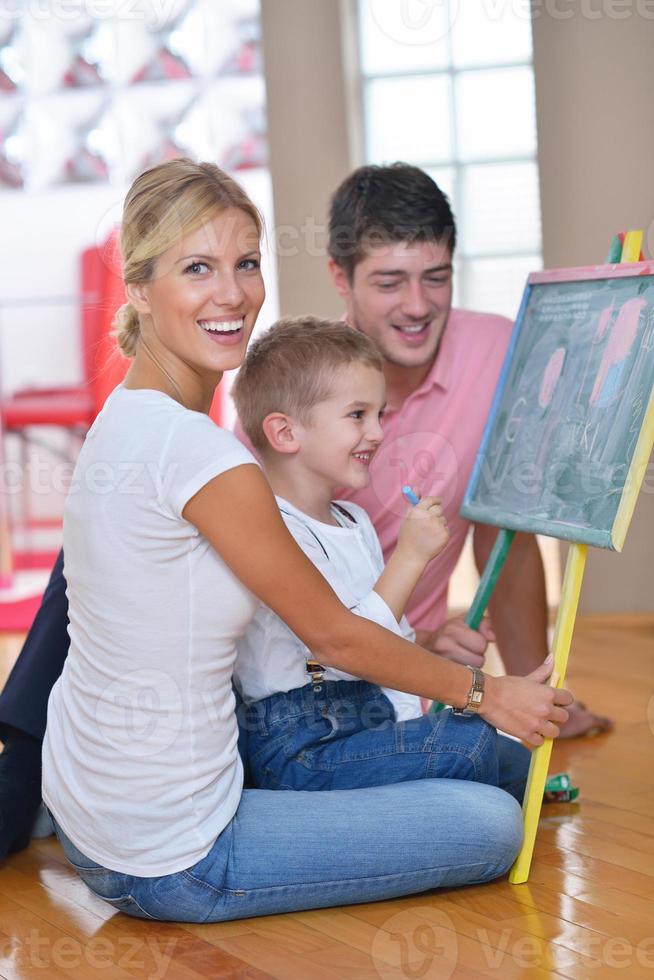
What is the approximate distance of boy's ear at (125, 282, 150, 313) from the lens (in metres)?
1.70

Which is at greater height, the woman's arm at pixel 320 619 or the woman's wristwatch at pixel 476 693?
the woman's arm at pixel 320 619

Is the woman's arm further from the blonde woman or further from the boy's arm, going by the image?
the boy's arm

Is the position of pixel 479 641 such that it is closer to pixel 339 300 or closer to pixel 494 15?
pixel 339 300

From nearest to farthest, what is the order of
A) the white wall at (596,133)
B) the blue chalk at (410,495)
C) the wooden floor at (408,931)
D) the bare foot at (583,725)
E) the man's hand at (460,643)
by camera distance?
the wooden floor at (408,931) < the blue chalk at (410,495) < the man's hand at (460,643) < the bare foot at (583,725) < the white wall at (596,133)

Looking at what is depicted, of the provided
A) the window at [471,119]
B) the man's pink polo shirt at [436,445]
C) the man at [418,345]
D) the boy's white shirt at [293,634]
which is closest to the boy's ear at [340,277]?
the man at [418,345]

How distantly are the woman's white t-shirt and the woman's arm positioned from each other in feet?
0.13

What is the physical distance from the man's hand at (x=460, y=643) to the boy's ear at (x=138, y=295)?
2.31ft

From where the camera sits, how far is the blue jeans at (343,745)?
5.84ft

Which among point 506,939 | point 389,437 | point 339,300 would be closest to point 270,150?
point 339,300

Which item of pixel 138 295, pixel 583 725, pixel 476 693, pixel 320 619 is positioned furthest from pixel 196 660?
pixel 583 725

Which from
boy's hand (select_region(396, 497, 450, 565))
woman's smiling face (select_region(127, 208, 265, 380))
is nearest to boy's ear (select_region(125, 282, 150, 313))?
woman's smiling face (select_region(127, 208, 265, 380))

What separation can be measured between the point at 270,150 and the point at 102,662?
2.47 m

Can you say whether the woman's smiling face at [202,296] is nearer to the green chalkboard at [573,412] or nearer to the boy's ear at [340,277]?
the green chalkboard at [573,412]

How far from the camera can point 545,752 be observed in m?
1.77
